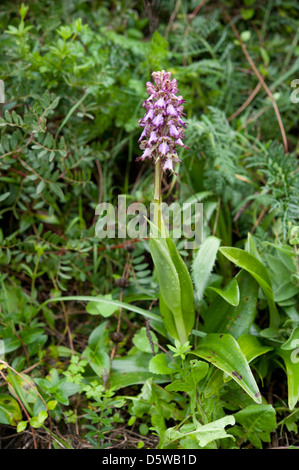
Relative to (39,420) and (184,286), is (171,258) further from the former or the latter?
(39,420)

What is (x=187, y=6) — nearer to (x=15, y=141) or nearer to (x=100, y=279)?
(x=15, y=141)

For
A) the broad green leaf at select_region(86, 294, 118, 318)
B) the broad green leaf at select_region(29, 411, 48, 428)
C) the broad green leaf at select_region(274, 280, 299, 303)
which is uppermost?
the broad green leaf at select_region(274, 280, 299, 303)

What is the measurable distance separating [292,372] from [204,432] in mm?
332

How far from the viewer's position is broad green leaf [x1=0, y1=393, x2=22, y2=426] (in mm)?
1414

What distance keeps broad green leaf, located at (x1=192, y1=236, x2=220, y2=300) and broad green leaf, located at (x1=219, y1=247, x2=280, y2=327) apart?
13cm

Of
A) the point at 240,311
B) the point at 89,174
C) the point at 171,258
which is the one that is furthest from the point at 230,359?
the point at 89,174

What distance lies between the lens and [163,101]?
116cm

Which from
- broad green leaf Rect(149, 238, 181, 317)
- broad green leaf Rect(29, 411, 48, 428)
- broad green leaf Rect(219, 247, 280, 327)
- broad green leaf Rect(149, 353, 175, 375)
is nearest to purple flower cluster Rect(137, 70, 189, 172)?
broad green leaf Rect(149, 238, 181, 317)

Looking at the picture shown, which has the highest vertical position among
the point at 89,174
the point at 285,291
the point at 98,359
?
the point at 89,174

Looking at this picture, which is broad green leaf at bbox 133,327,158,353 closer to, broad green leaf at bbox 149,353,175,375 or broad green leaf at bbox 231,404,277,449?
broad green leaf at bbox 149,353,175,375

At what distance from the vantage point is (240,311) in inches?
57.6

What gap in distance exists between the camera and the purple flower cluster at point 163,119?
1.17 metres

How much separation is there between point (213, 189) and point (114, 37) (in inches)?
36.5
